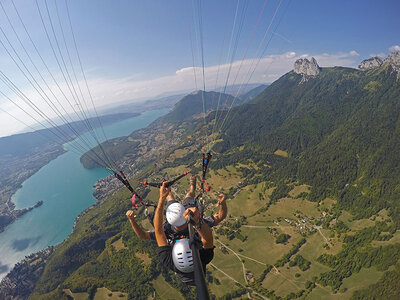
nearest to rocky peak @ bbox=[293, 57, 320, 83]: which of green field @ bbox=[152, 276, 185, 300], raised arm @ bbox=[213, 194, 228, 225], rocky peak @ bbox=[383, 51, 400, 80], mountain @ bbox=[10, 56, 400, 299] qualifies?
mountain @ bbox=[10, 56, 400, 299]

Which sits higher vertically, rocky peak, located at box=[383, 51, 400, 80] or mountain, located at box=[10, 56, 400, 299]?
rocky peak, located at box=[383, 51, 400, 80]

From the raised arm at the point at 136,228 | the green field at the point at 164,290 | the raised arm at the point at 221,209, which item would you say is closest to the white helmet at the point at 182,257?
the raised arm at the point at 136,228

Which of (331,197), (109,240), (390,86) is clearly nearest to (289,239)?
(331,197)

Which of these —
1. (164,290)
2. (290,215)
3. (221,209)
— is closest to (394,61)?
(290,215)

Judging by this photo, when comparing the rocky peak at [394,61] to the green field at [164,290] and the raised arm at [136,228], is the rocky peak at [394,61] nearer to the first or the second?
the green field at [164,290]

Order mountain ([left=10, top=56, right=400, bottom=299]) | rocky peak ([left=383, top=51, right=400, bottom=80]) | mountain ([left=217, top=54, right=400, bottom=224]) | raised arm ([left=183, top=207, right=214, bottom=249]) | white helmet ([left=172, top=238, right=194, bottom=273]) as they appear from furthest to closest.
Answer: rocky peak ([left=383, top=51, right=400, bottom=80]) < mountain ([left=217, top=54, right=400, bottom=224]) < mountain ([left=10, top=56, right=400, bottom=299]) < white helmet ([left=172, top=238, right=194, bottom=273]) < raised arm ([left=183, top=207, right=214, bottom=249])

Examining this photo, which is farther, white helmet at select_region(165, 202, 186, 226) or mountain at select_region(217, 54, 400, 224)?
mountain at select_region(217, 54, 400, 224)

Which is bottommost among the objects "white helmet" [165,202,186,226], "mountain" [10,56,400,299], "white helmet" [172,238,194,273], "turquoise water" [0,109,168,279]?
"turquoise water" [0,109,168,279]

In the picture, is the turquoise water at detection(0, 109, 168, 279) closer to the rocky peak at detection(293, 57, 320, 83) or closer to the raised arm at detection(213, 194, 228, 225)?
the raised arm at detection(213, 194, 228, 225)

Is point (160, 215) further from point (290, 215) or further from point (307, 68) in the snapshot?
point (307, 68)
